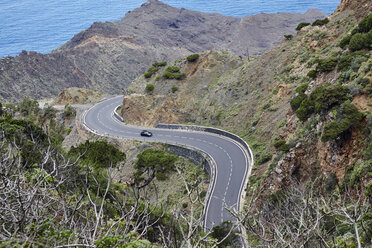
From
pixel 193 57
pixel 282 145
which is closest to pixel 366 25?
pixel 282 145

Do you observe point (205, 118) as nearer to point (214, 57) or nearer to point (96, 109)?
point (214, 57)

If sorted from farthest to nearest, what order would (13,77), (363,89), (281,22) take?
(281,22) < (13,77) < (363,89)

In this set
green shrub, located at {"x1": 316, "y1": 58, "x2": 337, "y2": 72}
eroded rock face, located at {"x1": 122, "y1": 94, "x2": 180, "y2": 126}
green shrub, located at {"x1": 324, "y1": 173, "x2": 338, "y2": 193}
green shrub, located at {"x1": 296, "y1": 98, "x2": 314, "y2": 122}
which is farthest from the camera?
eroded rock face, located at {"x1": 122, "y1": 94, "x2": 180, "y2": 126}

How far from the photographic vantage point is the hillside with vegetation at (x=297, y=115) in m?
12.6

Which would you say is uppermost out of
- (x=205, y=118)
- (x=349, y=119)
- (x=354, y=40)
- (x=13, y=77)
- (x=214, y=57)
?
(x=354, y=40)

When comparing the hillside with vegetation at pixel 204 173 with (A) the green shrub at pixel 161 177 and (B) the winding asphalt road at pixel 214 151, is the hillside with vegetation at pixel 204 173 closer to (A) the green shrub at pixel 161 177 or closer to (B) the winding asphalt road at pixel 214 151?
(A) the green shrub at pixel 161 177

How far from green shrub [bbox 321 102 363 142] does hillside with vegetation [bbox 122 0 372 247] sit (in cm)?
6

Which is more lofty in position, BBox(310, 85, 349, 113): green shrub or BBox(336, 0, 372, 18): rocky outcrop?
BBox(336, 0, 372, 18): rocky outcrop

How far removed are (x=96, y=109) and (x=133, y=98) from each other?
1392cm

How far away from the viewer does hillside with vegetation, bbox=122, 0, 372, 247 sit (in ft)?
41.5

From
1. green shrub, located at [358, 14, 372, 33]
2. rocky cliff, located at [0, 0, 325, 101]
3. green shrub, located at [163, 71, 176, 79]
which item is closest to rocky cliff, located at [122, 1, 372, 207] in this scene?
green shrub, located at [358, 14, 372, 33]

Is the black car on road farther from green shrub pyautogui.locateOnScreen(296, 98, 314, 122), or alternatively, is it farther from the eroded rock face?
green shrub pyautogui.locateOnScreen(296, 98, 314, 122)

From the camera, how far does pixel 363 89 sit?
21.2 m

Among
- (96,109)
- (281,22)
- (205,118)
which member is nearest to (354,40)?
(205,118)
